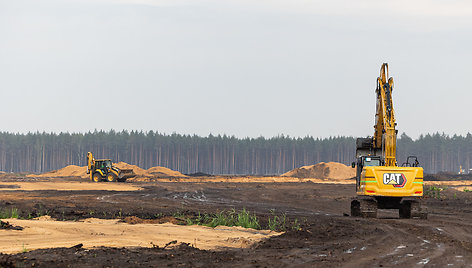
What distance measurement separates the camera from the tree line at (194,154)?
191m

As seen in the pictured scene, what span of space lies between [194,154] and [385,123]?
166946 mm

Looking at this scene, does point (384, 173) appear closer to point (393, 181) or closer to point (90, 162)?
point (393, 181)

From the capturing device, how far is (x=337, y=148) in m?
200

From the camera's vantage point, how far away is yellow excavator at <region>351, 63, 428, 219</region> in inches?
1043

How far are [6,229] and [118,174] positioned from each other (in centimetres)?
5309

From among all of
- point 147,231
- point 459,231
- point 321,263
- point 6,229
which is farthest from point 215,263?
point 459,231

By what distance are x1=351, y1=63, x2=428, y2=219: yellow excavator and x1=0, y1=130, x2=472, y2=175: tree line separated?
159 meters

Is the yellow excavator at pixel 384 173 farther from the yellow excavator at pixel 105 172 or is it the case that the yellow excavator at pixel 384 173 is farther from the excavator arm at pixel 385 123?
the yellow excavator at pixel 105 172

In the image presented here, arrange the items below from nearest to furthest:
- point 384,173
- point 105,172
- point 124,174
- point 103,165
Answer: point 384,173 < point 105,172 < point 103,165 < point 124,174

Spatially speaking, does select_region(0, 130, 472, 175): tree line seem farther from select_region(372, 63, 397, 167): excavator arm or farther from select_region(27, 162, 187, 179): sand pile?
select_region(372, 63, 397, 167): excavator arm

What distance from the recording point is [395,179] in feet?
86.9

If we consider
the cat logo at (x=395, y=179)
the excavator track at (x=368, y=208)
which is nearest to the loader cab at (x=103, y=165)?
the excavator track at (x=368, y=208)

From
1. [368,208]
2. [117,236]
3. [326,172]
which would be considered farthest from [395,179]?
[326,172]

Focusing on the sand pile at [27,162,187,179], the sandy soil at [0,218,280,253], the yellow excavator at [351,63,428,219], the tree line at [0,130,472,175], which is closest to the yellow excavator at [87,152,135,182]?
the sand pile at [27,162,187,179]
